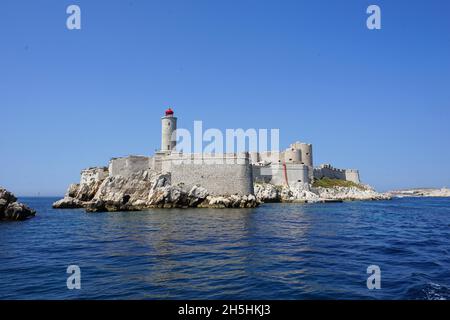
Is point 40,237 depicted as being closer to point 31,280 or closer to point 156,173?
point 31,280

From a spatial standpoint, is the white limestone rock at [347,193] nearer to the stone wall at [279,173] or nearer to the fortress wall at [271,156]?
the stone wall at [279,173]

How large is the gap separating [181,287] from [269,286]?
6.10ft

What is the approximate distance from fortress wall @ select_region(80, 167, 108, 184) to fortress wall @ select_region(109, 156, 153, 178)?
185 inches

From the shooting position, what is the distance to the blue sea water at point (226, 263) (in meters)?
7.16

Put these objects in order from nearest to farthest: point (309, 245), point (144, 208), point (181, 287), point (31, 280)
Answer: point (181, 287), point (31, 280), point (309, 245), point (144, 208)

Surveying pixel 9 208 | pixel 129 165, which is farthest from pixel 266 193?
pixel 9 208

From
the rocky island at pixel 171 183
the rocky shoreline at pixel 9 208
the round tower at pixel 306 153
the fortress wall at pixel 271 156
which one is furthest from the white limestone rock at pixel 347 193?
the rocky shoreline at pixel 9 208

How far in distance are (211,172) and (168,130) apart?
32.8 ft

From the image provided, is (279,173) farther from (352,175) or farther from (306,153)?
(352,175)

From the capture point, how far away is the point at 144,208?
1236 inches

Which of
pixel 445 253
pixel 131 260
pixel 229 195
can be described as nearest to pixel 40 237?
pixel 131 260

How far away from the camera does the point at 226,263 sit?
9633 millimetres

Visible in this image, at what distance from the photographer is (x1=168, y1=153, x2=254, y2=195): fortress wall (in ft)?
108

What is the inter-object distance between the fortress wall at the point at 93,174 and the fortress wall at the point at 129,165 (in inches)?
185
